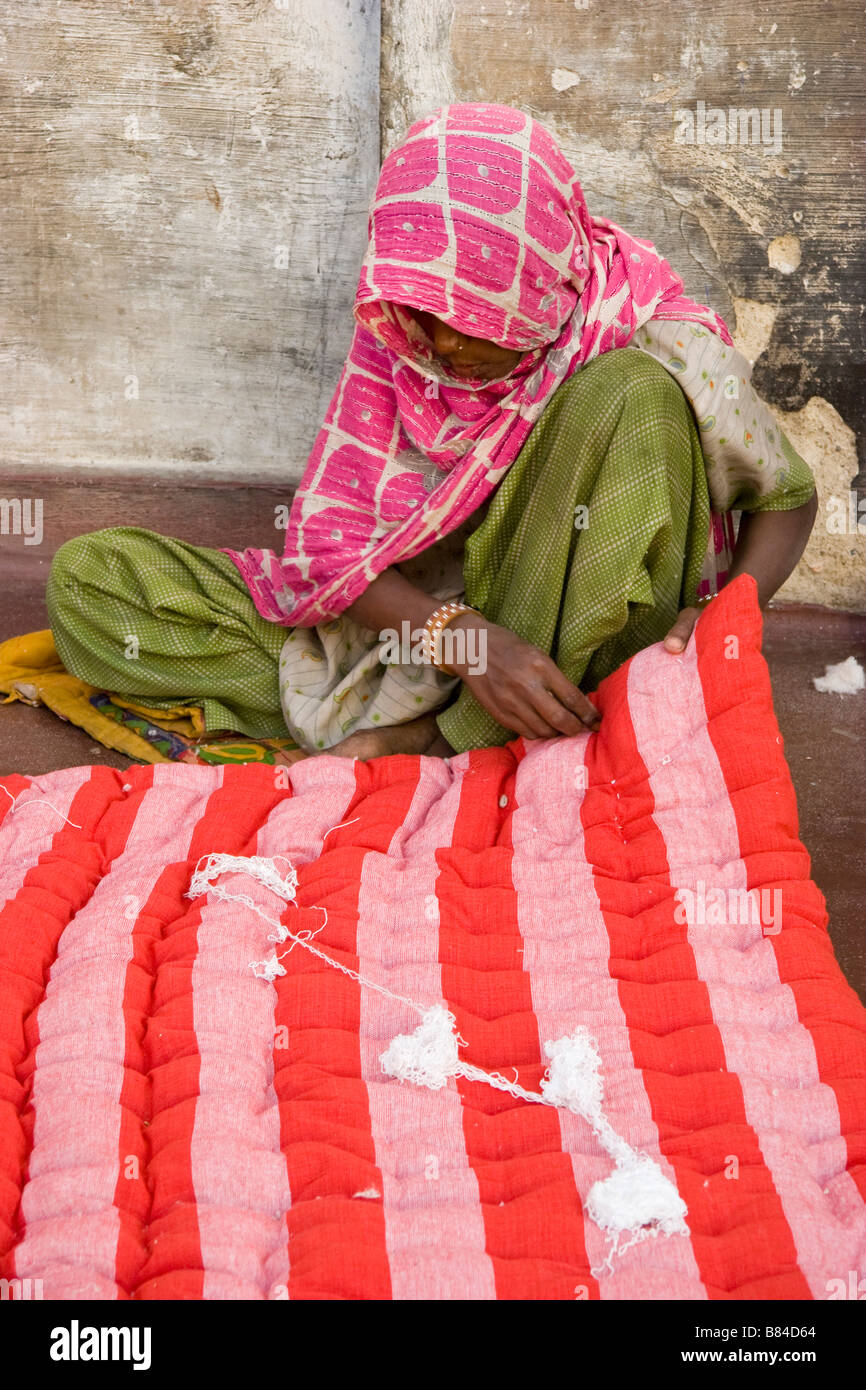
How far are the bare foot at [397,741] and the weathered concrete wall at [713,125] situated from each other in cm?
154

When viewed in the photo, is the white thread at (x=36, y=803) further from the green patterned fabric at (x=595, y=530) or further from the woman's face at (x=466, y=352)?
the woman's face at (x=466, y=352)

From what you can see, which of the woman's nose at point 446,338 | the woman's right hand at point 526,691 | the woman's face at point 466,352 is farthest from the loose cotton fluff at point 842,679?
the woman's nose at point 446,338

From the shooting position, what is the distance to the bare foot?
2.60 m

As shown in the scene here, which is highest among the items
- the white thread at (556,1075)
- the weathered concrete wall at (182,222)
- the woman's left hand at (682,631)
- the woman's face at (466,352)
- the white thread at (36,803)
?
the weathered concrete wall at (182,222)

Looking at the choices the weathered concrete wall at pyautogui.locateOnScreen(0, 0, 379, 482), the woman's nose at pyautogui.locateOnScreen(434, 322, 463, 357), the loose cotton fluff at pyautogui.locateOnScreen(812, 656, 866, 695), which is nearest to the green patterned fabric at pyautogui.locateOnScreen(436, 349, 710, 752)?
the woman's nose at pyautogui.locateOnScreen(434, 322, 463, 357)

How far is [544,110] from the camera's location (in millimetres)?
3232

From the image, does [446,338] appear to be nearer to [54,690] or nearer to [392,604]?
[392,604]

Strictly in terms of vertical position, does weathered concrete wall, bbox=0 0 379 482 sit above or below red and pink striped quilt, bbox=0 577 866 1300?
above

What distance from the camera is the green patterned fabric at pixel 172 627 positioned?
285 centimetres

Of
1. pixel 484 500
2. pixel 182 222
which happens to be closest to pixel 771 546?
pixel 484 500

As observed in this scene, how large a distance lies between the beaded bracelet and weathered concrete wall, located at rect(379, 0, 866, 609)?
1500 millimetres

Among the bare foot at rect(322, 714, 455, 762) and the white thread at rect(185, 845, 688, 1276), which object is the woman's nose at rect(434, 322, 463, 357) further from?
the white thread at rect(185, 845, 688, 1276)

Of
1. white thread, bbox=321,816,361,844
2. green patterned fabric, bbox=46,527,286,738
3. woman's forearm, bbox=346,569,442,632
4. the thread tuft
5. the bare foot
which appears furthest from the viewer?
green patterned fabric, bbox=46,527,286,738
